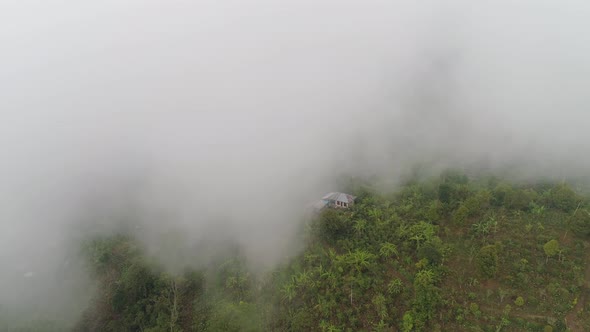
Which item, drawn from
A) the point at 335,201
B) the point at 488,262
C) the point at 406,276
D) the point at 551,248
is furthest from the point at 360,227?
the point at 551,248

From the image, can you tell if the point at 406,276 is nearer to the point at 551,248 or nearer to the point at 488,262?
the point at 488,262

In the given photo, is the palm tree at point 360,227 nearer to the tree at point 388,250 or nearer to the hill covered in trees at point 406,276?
the hill covered in trees at point 406,276

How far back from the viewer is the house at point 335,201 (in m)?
34.6

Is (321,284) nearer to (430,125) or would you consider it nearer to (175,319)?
(175,319)

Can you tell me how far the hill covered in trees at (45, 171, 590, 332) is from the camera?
77.5 feet

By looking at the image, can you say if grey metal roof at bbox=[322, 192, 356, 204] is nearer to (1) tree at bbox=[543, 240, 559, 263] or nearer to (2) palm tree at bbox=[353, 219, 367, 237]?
(2) palm tree at bbox=[353, 219, 367, 237]

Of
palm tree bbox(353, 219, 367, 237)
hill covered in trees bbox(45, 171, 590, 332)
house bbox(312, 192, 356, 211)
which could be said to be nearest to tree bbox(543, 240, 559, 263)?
hill covered in trees bbox(45, 171, 590, 332)

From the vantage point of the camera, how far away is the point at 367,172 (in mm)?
41875

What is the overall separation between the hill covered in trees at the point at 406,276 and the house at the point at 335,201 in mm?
1561

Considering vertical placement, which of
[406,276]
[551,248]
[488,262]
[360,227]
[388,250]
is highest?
[551,248]

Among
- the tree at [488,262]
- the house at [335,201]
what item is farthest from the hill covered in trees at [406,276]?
the house at [335,201]

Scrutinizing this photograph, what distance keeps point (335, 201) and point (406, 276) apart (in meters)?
11.2

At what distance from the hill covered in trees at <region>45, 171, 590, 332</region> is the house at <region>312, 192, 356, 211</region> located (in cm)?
156

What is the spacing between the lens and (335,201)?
1393 inches
